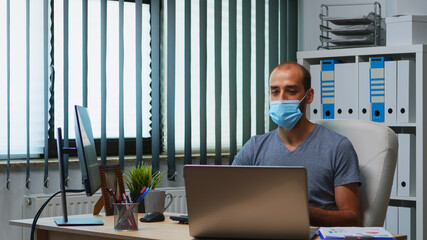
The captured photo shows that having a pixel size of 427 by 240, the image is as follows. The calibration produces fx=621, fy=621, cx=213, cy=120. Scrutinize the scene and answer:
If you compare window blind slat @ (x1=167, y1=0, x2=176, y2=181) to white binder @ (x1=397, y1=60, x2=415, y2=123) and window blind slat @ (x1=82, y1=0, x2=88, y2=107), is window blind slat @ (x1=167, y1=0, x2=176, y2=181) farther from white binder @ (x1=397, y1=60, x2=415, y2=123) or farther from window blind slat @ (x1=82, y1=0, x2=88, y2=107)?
white binder @ (x1=397, y1=60, x2=415, y2=123)

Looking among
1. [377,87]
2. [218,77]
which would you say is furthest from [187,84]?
[377,87]

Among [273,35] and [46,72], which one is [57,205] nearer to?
[46,72]

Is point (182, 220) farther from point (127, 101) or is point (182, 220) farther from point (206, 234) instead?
point (127, 101)

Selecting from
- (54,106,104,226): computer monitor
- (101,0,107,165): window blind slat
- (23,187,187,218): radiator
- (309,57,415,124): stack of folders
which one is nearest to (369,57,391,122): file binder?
(309,57,415,124): stack of folders

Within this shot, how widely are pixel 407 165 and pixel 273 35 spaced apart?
1262mm

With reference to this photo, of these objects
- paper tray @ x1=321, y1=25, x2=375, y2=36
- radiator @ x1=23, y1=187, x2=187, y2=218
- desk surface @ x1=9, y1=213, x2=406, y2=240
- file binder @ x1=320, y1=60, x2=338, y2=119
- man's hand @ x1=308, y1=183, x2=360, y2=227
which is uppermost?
paper tray @ x1=321, y1=25, x2=375, y2=36

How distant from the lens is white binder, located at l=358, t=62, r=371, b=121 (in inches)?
141

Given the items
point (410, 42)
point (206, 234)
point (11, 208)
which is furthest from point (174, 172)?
point (206, 234)

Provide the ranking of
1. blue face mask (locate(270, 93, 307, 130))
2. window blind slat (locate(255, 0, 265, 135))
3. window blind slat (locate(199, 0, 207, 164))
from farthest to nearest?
window blind slat (locate(255, 0, 265, 135))
window blind slat (locate(199, 0, 207, 164))
blue face mask (locate(270, 93, 307, 130))

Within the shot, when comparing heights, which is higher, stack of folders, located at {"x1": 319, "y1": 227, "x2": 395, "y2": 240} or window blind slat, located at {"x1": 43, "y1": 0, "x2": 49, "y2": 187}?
window blind slat, located at {"x1": 43, "y1": 0, "x2": 49, "y2": 187}

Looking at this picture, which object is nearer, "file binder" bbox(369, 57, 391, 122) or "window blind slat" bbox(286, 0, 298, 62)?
"file binder" bbox(369, 57, 391, 122)

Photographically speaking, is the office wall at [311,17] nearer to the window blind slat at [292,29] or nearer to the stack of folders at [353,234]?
the window blind slat at [292,29]

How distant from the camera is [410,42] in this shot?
3471 millimetres

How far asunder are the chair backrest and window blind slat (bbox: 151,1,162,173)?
5.26ft
